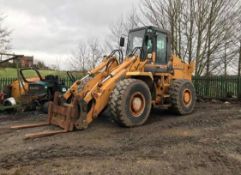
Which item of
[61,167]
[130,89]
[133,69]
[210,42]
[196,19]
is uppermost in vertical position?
[196,19]

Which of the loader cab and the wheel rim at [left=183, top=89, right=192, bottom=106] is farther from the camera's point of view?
the wheel rim at [left=183, top=89, right=192, bottom=106]

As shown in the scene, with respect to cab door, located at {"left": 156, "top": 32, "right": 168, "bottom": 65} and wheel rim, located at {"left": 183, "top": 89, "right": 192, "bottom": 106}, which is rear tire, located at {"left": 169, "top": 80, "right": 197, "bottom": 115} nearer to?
wheel rim, located at {"left": 183, "top": 89, "right": 192, "bottom": 106}

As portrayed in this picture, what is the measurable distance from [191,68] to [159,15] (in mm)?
7699

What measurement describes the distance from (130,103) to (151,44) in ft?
7.66

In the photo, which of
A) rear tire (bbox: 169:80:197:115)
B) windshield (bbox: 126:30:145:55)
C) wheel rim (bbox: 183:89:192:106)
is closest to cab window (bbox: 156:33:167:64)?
windshield (bbox: 126:30:145:55)

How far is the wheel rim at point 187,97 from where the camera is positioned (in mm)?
9750

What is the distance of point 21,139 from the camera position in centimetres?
648

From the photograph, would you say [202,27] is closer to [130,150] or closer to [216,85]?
[216,85]

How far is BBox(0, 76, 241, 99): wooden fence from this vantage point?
15.6 metres

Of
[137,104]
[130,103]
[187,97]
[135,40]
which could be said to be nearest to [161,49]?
[135,40]

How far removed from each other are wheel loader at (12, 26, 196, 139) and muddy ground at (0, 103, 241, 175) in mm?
364

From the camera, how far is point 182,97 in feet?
31.3

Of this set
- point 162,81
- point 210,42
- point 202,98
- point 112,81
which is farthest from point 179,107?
point 210,42

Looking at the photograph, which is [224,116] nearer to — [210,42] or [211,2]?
[210,42]
